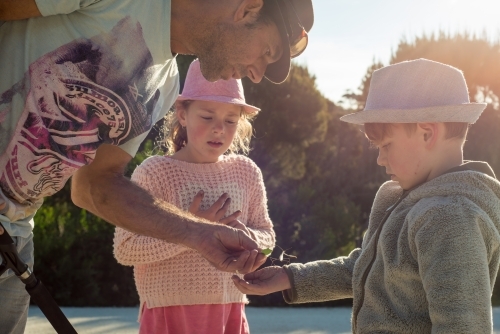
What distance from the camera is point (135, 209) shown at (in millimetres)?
2768

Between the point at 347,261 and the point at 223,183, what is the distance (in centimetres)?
80

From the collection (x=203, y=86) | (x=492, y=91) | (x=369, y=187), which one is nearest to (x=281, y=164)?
(x=369, y=187)

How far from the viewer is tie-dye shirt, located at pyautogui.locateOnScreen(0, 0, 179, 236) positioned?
231 cm

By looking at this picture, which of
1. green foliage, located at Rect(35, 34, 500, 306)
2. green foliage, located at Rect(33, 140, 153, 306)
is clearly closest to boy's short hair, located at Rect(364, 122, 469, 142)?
green foliage, located at Rect(35, 34, 500, 306)

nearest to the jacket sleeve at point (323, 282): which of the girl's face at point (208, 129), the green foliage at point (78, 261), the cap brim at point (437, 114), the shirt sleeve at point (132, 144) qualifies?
the cap brim at point (437, 114)

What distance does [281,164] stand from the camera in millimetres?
8461

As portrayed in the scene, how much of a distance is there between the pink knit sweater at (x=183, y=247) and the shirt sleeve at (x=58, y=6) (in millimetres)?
1114

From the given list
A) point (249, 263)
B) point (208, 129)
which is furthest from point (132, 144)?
point (208, 129)

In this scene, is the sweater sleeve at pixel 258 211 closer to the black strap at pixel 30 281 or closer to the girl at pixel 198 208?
the girl at pixel 198 208

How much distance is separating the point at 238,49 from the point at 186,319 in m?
1.11

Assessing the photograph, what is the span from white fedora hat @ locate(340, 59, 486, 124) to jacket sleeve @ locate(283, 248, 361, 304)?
0.55m

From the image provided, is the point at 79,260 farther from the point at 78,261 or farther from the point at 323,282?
the point at 323,282

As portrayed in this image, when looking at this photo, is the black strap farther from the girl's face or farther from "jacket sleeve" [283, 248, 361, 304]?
the girl's face

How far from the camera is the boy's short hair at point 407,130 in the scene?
2.47 metres
